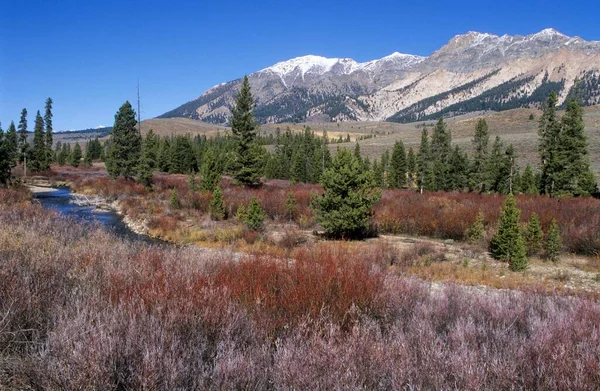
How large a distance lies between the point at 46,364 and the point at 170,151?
7482 centimetres

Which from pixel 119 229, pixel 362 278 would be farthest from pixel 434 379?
pixel 119 229

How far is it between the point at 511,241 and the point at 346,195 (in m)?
7.10

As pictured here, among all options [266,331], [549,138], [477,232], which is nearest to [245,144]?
[477,232]

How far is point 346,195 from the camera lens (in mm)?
18625

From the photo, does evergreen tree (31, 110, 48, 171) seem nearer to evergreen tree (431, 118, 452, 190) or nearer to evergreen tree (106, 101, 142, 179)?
evergreen tree (106, 101, 142, 179)

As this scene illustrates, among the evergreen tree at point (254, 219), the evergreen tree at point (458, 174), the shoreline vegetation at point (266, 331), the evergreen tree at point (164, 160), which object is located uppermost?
the evergreen tree at point (164, 160)

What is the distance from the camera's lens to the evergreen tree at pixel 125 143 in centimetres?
4759

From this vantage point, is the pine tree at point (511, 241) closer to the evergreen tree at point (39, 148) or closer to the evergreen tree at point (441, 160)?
the evergreen tree at point (441, 160)

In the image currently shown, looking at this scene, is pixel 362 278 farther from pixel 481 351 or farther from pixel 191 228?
pixel 191 228

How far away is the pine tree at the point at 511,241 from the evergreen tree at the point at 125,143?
42348 mm

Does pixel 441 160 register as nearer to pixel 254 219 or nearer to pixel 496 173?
pixel 496 173

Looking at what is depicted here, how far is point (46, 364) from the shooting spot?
3076mm

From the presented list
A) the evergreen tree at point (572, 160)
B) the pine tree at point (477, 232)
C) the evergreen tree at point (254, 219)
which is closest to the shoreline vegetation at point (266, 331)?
the pine tree at point (477, 232)

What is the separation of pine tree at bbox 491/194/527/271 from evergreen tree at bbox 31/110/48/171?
76043 mm
